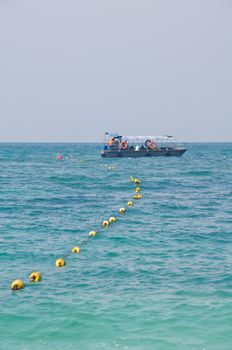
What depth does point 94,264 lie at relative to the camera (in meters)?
18.5

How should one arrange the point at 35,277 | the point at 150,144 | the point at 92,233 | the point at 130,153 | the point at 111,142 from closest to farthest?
1. the point at 35,277
2. the point at 92,233
3. the point at 130,153
4. the point at 111,142
5. the point at 150,144

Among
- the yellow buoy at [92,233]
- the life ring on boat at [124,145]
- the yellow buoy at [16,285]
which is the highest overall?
the life ring on boat at [124,145]

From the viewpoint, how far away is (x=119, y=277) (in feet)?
54.6

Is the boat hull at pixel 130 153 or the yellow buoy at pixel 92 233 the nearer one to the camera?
the yellow buoy at pixel 92 233

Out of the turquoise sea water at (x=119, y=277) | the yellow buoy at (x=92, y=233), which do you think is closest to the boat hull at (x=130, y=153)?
the turquoise sea water at (x=119, y=277)

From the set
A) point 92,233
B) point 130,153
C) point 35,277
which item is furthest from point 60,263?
point 130,153

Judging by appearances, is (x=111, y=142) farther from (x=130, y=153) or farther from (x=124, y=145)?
(x=130, y=153)

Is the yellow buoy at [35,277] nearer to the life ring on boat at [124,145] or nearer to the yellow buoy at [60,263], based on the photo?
the yellow buoy at [60,263]

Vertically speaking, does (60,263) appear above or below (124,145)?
below

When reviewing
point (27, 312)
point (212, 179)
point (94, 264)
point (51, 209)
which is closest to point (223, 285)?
point (94, 264)

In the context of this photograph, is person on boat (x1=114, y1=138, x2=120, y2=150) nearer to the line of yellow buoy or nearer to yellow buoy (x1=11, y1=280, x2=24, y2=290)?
the line of yellow buoy

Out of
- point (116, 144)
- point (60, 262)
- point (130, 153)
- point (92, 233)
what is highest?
point (116, 144)

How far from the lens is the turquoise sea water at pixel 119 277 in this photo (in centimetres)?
1232

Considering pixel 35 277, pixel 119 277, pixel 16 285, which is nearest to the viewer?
pixel 16 285
